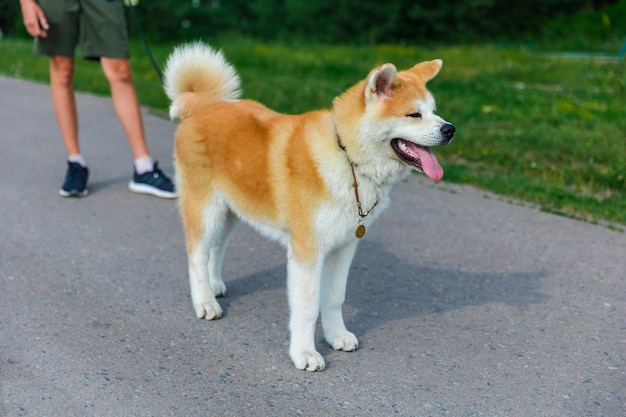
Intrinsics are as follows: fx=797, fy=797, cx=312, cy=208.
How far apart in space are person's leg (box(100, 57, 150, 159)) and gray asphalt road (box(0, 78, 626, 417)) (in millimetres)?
462

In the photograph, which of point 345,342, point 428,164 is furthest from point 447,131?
point 345,342

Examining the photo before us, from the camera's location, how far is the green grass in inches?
267

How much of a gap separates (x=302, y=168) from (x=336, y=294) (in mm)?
636

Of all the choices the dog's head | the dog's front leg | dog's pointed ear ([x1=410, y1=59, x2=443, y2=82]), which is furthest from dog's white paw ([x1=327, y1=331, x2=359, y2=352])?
dog's pointed ear ([x1=410, y1=59, x2=443, y2=82])

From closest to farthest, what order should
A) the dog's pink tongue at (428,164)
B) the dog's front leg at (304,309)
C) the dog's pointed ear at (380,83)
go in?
the dog's pointed ear at (380,83) < the dog's pink tongue at (428,164) < the dog's front leg at (304,309)

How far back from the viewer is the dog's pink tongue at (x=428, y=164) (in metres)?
3.41

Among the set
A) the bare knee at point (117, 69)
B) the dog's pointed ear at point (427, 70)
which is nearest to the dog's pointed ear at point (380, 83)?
the dog's pointed ear at point (427, 70)

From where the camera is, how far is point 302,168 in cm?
361

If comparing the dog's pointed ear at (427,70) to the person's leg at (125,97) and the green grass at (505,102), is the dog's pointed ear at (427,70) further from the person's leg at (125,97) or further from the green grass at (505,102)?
the person's leg at (125,97)

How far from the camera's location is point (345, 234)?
3.58m

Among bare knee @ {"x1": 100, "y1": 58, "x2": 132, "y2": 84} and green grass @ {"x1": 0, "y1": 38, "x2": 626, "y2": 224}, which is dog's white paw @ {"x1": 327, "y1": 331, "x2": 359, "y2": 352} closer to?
green grass @ {"x1": 0, "y1": 38, "x2": 626, "y2": 224}

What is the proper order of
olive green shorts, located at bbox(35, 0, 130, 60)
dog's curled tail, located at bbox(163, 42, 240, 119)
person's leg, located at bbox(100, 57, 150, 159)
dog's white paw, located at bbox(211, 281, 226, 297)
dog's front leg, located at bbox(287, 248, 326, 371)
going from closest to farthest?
1. dog's front leg, located at bbox(287, 248, 326, 371)
2. dog's curled tail, located at bbox(163, 42, 240, 119)
3. dog's white paw, located at bbox(211, 281, 226, 297)
4. olive green shorts, located at bbox(35, 0, 130, 60)
5. person's leg, located at bbox(100, 57, 150, 159)

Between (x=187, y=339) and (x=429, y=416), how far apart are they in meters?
1.29

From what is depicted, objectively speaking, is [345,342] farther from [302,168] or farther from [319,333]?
[302,168]
